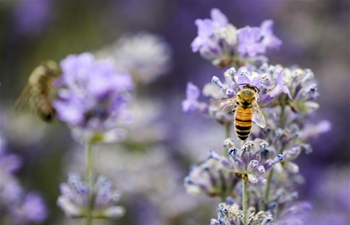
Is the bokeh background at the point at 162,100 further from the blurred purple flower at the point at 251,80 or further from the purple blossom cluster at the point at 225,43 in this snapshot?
the blurred purple flower at the point at 251,80

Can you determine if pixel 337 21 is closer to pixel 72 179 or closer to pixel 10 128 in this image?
pixel 10 128

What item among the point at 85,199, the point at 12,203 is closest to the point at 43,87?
the point at 12,203

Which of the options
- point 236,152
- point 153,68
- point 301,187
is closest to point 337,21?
point 301,187

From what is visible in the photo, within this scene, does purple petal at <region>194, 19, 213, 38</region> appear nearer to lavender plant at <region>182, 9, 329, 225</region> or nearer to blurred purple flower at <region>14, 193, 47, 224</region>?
lavender plant at <region>182, 9, 329, 225</region>

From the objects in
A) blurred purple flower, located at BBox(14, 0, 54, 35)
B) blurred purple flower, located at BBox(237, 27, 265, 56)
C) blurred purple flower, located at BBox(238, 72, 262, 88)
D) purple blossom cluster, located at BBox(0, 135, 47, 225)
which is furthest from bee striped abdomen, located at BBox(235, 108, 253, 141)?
blurred purple flower, located at BBox(14, 0, 54, 35)

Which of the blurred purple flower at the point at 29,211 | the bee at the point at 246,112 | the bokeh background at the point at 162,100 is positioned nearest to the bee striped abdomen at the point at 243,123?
the bee at the point at 246,112

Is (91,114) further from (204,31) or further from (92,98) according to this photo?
(204,31)
